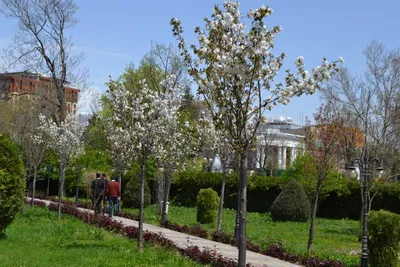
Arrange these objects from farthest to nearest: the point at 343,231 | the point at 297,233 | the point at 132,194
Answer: the point at 132,194, the point at 343,231, the point at 297,233

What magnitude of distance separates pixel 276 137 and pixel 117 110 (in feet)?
149

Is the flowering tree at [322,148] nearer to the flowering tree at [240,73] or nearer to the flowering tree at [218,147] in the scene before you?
the flowering tree at [218,147]

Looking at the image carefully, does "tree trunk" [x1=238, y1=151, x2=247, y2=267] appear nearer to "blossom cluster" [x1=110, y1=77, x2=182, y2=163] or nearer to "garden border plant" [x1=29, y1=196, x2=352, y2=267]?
"garden border plant" [x1=29, y1=196, x2=352, y2=267]

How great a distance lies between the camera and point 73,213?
64.7 ft

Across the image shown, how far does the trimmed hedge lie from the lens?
26359 millimetres

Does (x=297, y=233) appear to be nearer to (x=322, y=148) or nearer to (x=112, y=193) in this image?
(x=322, y=148)

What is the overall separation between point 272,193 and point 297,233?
10842 millimetres

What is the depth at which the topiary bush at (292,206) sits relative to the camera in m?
23.3

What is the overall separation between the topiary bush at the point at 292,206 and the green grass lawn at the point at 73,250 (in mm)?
10445

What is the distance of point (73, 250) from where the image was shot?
10852 millimetres

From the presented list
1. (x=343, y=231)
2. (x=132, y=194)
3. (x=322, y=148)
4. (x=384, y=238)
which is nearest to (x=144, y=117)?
(x=384, y=238)

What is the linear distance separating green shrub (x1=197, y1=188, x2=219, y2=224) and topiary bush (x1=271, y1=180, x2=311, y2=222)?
3.67 m

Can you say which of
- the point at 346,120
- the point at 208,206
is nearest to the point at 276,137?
the point at 346,120

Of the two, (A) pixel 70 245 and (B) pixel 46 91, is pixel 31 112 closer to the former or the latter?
(B) pixel 46 91
